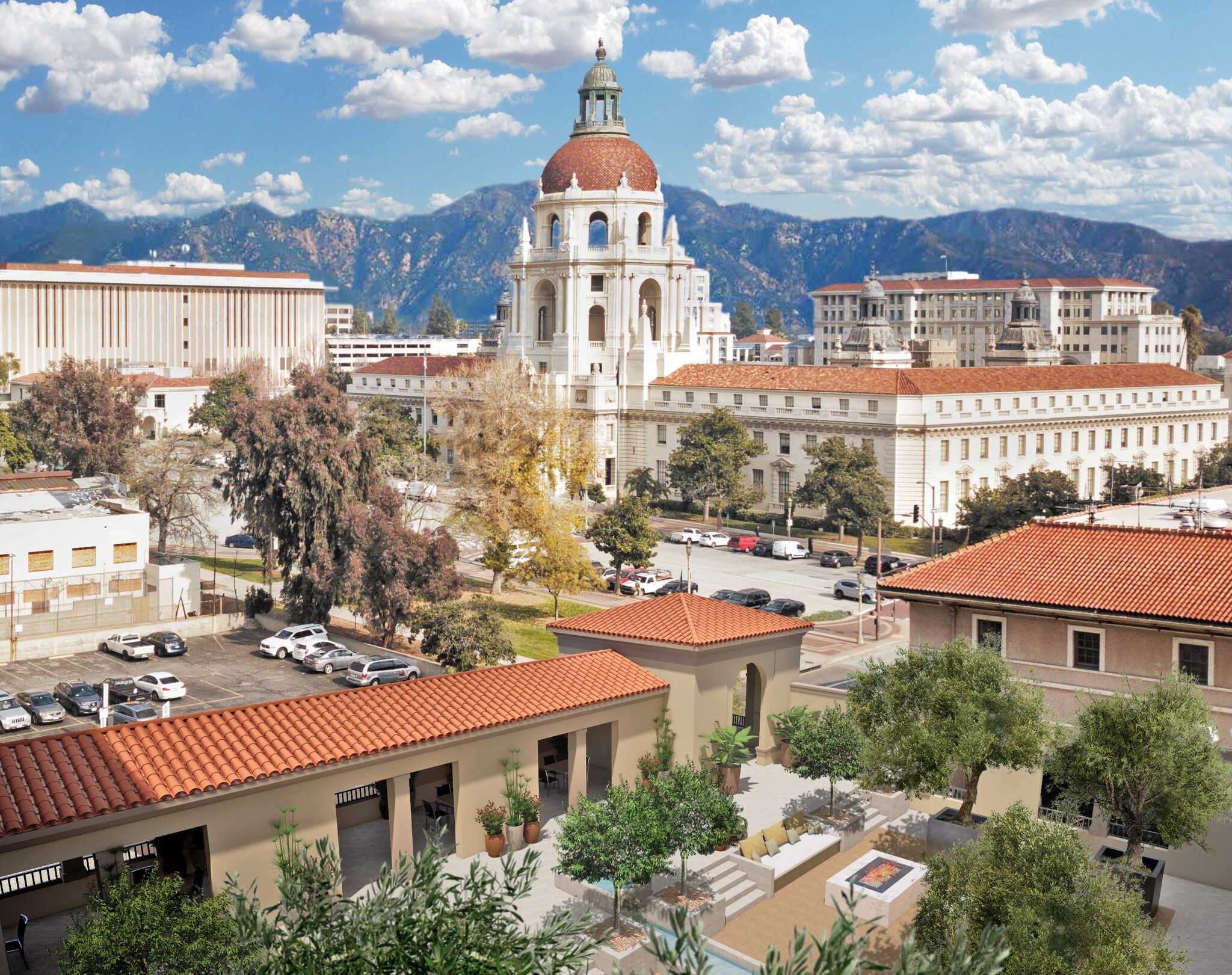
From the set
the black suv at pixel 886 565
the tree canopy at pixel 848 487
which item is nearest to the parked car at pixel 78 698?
the black suv at pixel 886 565

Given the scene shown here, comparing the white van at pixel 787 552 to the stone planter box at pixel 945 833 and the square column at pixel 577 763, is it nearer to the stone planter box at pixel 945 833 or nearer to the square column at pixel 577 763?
the stone planter box at pixel 945 833

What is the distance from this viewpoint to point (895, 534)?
280 ft

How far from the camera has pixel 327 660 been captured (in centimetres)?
5150

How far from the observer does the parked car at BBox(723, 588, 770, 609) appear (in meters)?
63.9

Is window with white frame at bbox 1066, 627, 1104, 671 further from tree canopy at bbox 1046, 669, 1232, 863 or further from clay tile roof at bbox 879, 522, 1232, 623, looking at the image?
tree canopy at bbox 1046, 669, 1232, 863

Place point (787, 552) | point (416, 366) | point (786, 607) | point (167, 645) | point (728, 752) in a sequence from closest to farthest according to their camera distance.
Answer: point (728, 752), point (167, 645), point (786, 607), point (787, 552), point (416, 366)

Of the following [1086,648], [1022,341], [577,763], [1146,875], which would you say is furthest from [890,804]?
[1022,341]

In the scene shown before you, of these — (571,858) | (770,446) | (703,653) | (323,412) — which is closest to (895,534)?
(770,446)

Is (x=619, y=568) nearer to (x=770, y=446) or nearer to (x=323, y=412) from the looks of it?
(x=323, y=412)

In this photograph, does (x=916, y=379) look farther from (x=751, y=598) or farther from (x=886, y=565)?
(x=751, y=598)

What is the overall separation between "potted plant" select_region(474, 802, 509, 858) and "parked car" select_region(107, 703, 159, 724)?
1818 centimetres

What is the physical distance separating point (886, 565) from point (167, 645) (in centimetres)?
4000

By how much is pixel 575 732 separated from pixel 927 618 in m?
10.5

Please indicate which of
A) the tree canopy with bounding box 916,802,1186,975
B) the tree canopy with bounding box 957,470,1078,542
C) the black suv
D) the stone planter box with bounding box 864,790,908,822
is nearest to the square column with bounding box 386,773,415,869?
the tree canopy with bounding box 916,802,1186,975
